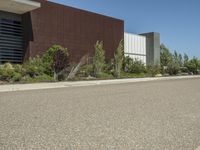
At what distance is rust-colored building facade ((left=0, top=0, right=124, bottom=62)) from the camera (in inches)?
1138

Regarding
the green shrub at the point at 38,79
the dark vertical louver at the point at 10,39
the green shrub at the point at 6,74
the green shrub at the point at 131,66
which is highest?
the dark vertical louver at the point at 10,39

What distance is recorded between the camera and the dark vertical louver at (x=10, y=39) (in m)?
27.9

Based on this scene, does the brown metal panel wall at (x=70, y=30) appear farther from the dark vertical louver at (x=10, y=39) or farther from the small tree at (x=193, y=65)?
the small tree at (x=193, y=65)

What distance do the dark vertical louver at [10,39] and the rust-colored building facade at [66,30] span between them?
538mm

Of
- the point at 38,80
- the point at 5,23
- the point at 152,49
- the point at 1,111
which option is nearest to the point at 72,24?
the point at 5,23

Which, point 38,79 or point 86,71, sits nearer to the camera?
point 38,79

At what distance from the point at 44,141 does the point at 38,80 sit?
18.2 m

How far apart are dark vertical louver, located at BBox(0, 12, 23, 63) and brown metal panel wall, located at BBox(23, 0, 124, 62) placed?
1.42 metres

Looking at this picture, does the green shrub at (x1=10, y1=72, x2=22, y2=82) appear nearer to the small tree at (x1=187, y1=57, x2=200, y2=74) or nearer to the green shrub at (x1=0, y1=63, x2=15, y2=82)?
the green shrub at (x1=0, y1=63, x2=15, y2=82)

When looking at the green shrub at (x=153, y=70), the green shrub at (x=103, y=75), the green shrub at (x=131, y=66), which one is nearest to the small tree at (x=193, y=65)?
the green shrub at (x=153, y=70)

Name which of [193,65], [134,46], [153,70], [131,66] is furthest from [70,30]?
[193,65]

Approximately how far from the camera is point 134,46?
47.5 meters

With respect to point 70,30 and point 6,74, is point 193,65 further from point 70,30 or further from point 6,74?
point 6,74

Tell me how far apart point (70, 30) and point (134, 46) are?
703 inches
